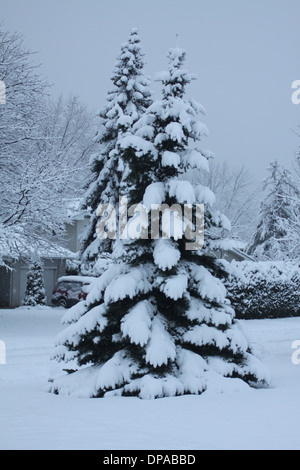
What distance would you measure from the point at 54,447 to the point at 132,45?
65.8 feet

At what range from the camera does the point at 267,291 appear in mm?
28406

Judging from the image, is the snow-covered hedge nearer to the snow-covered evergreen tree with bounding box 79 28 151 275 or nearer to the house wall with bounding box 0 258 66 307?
the snow-covered evergreen tree with bounding box 79 28 151 275

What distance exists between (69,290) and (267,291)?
1058 centimetres

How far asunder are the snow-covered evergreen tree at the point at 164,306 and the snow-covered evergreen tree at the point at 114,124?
12904 millimetres

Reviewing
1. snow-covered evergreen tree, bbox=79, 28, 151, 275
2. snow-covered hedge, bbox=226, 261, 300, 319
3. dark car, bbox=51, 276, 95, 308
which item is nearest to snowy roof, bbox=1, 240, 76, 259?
snow-covered evergreen tree, bbox=79, 28, 151, 275

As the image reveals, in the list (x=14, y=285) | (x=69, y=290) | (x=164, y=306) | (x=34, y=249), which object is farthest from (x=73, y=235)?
(x=164, y=306)

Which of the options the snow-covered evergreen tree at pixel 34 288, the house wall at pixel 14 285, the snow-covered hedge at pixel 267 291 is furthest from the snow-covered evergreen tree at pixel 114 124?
the house wall at pixel 14 285

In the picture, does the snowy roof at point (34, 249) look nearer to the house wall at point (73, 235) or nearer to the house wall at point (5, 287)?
the house wall at point (5, 287)

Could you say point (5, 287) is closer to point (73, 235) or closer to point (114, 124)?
point (73, 235)

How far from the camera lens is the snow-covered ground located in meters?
6.72

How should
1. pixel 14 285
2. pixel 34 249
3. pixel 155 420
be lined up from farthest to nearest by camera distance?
pixel 14 285 → pixel 34 249 → pixel 155 420

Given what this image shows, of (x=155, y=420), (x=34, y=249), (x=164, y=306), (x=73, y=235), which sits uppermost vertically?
(x=73, y=235)

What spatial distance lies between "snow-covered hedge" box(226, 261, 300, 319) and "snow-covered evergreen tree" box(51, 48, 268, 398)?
16884mm

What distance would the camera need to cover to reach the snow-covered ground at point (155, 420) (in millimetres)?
6719
